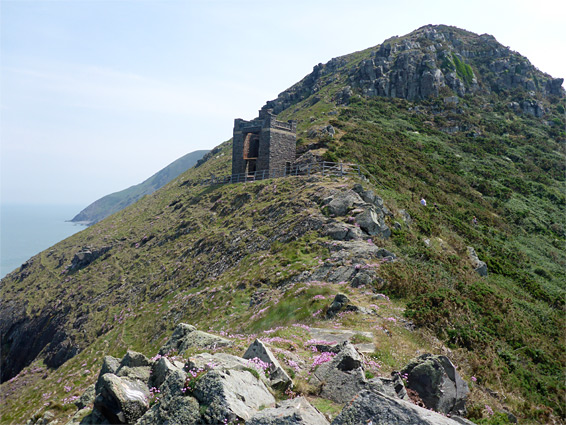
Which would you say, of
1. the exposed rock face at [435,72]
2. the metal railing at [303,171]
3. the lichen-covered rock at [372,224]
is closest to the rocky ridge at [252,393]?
the lichen-covered rock at [372,224]

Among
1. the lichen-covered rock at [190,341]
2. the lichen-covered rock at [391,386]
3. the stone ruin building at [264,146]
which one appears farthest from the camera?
the stone ruin building at [264,146]

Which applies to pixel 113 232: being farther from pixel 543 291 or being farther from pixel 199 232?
pixel 543 291

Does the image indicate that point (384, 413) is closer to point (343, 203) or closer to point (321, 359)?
point (321, 359)

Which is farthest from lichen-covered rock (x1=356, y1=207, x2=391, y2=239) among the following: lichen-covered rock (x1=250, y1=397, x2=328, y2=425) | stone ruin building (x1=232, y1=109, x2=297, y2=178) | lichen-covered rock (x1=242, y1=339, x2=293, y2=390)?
stone ruin building (x1=232, y1=109, x2=297, y2=178)

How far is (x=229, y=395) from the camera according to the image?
7.00 metres

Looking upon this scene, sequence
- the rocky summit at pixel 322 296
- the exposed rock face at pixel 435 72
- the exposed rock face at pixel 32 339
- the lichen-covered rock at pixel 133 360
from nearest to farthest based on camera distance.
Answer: the rocky summit at pixel 322 296
the lichen-covered rock at pixel 133 360
the exposed rock face at pixel 32 339
the exposed rock face at pixel 435 72

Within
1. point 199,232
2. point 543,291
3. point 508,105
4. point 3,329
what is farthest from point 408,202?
point 508,105

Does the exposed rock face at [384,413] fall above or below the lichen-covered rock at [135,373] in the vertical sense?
above

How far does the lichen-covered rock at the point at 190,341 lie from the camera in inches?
453

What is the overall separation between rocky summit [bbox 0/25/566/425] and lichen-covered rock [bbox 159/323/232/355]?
0.09 metres

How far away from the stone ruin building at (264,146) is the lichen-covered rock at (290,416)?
3636 centimetres

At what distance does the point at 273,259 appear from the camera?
23891 mm

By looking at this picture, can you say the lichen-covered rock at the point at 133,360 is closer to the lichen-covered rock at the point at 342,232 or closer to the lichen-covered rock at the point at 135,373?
the lichen-covered rock at the point at 135,373

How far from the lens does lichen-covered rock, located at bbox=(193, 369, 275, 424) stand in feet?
22.2
